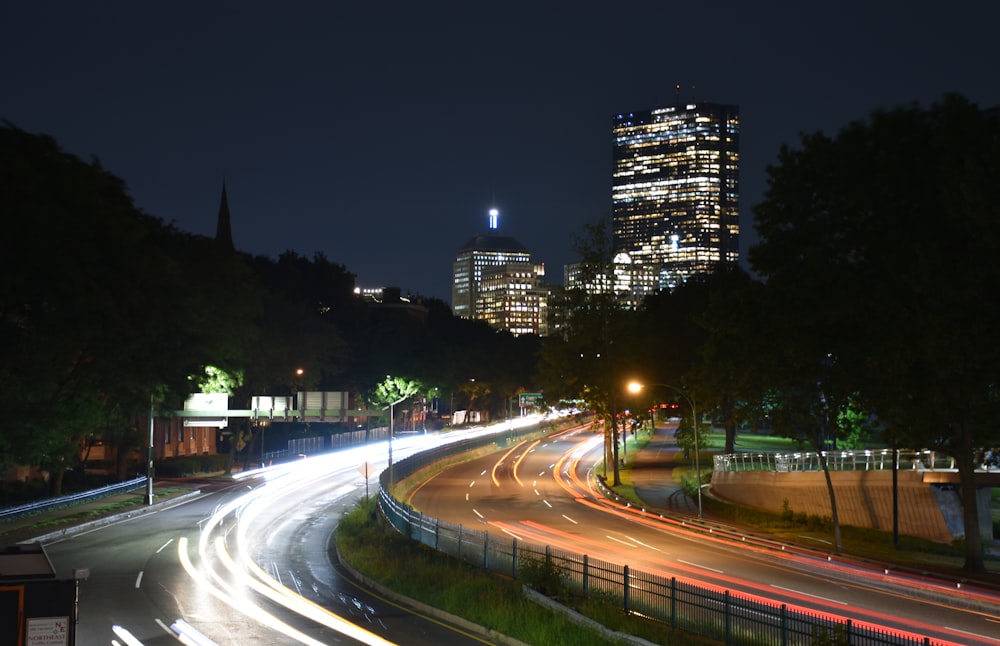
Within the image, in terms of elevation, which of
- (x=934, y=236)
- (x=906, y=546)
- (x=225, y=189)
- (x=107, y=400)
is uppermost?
(x=225, y=189)

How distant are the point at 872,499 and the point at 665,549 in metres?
11.7

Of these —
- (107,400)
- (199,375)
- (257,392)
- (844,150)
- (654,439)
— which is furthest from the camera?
(654,439)

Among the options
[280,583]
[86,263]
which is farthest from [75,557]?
[86,263]

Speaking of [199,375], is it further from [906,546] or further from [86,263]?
[906,546]

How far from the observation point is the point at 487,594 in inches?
1037

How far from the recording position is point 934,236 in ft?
116

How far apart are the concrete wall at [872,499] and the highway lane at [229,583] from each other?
23298 millimetres

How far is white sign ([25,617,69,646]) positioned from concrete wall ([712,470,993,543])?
36.9 m

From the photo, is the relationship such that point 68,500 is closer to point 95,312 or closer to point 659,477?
point 95,312

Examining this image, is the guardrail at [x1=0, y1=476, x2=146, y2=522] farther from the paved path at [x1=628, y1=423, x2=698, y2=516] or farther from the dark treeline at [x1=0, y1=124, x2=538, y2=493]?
the paved path at [x1=628, y1=423, x2=698, y2=516]

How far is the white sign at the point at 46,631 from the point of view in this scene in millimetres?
12461

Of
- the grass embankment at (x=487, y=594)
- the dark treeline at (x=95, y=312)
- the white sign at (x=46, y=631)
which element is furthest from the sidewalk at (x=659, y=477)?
the white sign at (x=46, y=631)

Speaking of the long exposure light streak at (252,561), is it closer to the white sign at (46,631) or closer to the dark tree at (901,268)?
the white sign at (46,631)

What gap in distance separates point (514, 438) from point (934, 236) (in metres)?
78.7
